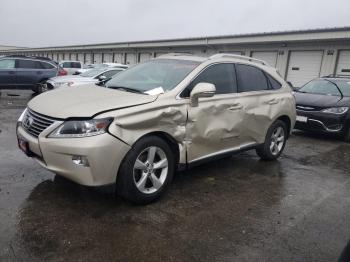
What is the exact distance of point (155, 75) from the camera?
4602 mm

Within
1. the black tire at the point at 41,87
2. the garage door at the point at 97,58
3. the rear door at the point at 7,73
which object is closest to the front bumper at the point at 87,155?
the black tire at the point at 41,87

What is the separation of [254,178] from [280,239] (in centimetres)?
181

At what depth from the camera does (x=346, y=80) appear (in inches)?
374

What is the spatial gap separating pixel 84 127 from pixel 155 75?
154 cm

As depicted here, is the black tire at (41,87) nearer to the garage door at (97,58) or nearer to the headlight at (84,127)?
the headlight at (84,127)

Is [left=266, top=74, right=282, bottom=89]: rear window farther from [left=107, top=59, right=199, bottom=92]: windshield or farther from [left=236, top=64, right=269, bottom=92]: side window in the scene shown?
[left=107, top=59, right=199, bottom=92]: windshield

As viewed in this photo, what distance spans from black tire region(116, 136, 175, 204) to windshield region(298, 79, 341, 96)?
22.4 ft

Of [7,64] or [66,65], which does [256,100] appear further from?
[66,65]


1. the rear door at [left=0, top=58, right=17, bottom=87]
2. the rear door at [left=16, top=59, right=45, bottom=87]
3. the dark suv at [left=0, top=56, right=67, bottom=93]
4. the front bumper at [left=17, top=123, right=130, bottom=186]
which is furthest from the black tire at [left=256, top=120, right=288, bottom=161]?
the rear door at [left=0, top=58, right=17, bottom=87]

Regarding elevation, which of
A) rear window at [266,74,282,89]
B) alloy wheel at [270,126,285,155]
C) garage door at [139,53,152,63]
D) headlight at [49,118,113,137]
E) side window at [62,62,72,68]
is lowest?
alloy wheel at [270,126,285,155]

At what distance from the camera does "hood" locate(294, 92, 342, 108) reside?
27.4 feet

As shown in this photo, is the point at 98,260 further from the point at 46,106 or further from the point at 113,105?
the point at 46,106

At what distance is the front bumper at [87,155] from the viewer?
3.29 metres

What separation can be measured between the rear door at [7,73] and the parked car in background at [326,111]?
36.6 feet
